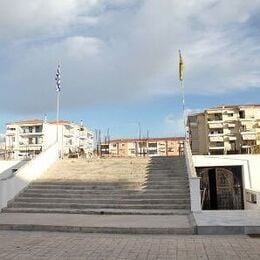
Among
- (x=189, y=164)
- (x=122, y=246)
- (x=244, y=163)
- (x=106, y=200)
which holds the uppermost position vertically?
(x=244, y=163)

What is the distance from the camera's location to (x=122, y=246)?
29.6ft

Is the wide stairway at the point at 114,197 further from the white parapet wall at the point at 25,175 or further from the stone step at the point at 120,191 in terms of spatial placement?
the white parapet wall at the point at 25,175

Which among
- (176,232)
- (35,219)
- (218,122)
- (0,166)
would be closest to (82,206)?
(35,219)

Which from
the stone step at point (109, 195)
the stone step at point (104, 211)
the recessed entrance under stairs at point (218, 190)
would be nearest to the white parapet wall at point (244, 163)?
the recessed entrance under stairs at point (218, 190)

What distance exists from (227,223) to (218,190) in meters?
19.3

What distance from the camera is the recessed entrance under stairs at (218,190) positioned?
2558cm

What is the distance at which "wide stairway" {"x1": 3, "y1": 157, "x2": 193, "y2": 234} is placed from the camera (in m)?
12.1

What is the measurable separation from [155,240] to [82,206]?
5.90 meters

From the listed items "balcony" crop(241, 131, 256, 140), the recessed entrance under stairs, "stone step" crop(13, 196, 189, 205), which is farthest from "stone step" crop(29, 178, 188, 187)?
"balcony" crop(241, 131, 256, 140)

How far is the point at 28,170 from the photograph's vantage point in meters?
18.4

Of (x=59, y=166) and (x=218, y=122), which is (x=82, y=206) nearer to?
(x=59, y=166)

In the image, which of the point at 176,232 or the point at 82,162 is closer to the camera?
the point at 176,232

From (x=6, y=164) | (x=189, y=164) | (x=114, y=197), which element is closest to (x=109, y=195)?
(x=114, y=197)

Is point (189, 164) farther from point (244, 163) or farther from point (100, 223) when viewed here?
point (244, 163)
